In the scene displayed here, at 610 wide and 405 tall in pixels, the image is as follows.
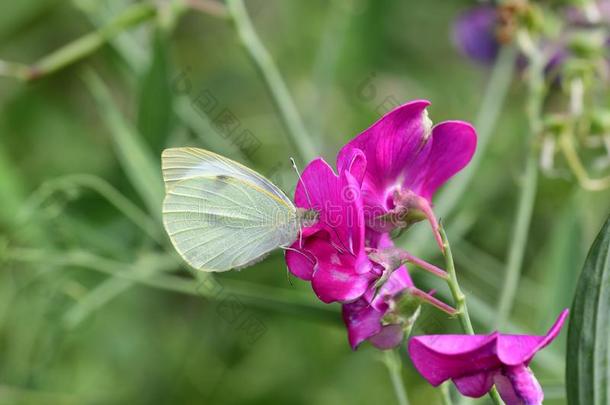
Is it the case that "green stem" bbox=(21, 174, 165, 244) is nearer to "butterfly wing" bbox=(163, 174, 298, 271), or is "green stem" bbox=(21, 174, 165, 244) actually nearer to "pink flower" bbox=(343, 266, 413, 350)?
"butterfly wing" bbox=(163, 174, 298, 271)

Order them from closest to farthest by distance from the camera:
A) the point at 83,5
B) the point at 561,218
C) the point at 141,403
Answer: the point at 561,218 < the point at 83,5 < the point at 141,403

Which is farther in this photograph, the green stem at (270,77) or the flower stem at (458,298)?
the green stem at (270,77)

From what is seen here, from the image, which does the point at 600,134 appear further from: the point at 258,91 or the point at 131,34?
the point at 258,91

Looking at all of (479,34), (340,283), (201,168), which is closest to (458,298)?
(340,283)

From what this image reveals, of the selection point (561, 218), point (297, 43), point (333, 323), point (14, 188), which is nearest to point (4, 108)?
point (14, 188)

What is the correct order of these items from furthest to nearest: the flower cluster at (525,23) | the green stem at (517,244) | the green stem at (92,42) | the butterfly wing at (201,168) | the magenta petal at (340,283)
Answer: the flower cluster at (525,23) → the green stem at (92,42) → the green stem at (517,244) → the butterfly wing at (201,168) → the magenta petal at (340,283)

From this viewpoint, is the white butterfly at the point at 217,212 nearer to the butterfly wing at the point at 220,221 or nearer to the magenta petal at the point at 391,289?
the butterfly wing at the point at 220,221

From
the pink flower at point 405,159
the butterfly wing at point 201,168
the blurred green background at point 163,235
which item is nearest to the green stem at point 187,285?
the blurred green background at point 163,235
